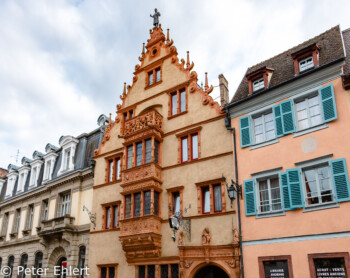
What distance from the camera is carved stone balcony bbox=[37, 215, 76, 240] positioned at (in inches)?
953

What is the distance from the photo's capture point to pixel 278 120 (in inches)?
666

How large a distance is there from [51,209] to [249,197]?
17.4 metres

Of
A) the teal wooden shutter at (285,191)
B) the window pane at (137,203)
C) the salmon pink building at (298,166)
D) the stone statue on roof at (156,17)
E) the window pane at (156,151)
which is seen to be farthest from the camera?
the stone statue on roof at (156,17)

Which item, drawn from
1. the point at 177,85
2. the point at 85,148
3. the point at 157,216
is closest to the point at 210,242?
the point at 157,216

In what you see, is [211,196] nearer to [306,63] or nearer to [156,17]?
[306,63]

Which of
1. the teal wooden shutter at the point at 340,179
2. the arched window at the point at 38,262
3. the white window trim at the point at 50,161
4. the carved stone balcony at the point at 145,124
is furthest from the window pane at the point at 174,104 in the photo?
the arched window at the point at 38,262

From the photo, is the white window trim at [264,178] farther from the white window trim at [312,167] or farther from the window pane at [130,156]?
the window pane at [130,156]

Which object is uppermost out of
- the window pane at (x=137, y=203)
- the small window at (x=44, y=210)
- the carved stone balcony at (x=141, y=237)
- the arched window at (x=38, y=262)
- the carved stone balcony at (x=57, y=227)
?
the small window at (x=44, y=210)

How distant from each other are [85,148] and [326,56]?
62.4ft

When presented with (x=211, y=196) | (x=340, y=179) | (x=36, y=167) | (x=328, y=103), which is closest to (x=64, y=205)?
(x=36, y=167)

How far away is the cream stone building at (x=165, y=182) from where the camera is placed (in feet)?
58.5

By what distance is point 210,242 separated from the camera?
57.2 ft

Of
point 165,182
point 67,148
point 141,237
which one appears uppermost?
point 67,148

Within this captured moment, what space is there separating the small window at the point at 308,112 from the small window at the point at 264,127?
140 centimetres
